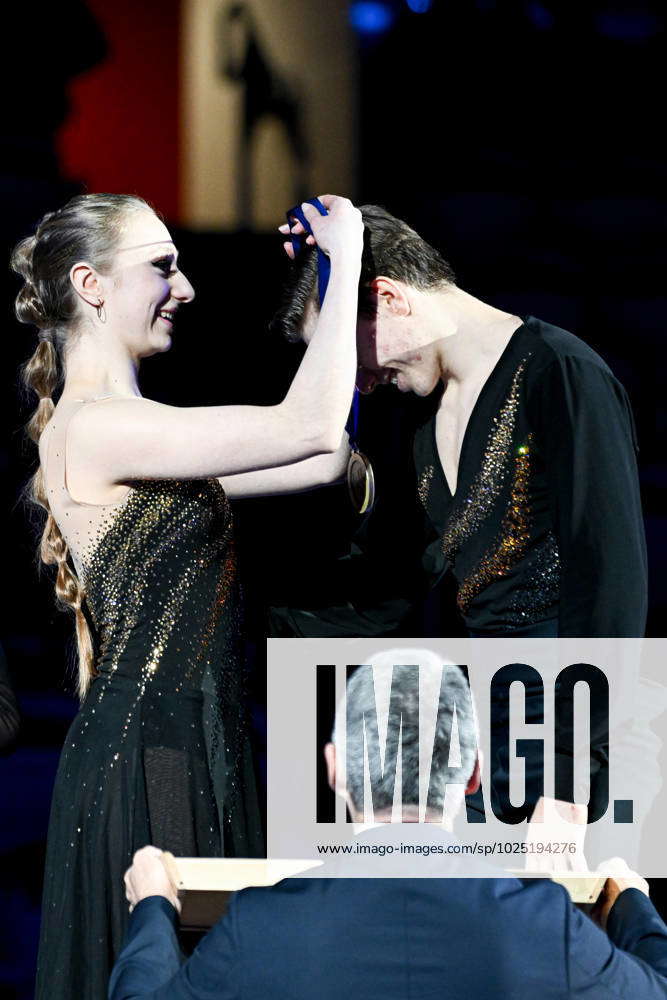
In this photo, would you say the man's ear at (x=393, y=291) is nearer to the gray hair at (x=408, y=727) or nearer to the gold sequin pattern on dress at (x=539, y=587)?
the gold sequin pattern on dress at (x=539, y=587)

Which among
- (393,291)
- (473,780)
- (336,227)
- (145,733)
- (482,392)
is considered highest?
(336,227)

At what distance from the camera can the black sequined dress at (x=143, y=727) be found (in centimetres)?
181

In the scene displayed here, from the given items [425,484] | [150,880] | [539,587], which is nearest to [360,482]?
[425,484]

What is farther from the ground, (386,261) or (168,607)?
(386,261)

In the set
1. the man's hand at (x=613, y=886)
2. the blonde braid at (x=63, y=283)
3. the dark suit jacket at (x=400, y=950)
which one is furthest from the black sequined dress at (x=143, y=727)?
the man's hand at (x=613, y=886)

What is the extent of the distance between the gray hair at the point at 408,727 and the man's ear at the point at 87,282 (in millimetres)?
757

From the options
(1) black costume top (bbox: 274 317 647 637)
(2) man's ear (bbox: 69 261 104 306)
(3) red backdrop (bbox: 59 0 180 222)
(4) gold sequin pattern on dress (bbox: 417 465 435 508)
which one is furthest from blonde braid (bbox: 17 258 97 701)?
(3) red backdrop (bbox: 59 0 180 222)

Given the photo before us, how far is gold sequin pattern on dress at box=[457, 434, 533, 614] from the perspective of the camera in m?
1.88

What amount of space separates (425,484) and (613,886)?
0.83 meters

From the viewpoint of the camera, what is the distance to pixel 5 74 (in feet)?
13.3

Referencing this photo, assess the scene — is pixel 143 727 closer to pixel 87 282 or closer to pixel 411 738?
pixel 411 738

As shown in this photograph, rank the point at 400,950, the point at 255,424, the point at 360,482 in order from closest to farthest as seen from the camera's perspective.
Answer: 1. the point at 400,950
2. the point at 255,424
3. the point at 360,482

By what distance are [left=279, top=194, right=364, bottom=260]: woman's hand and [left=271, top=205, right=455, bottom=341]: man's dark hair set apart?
0.25 feet

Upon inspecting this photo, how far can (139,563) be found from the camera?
73.2 inches
